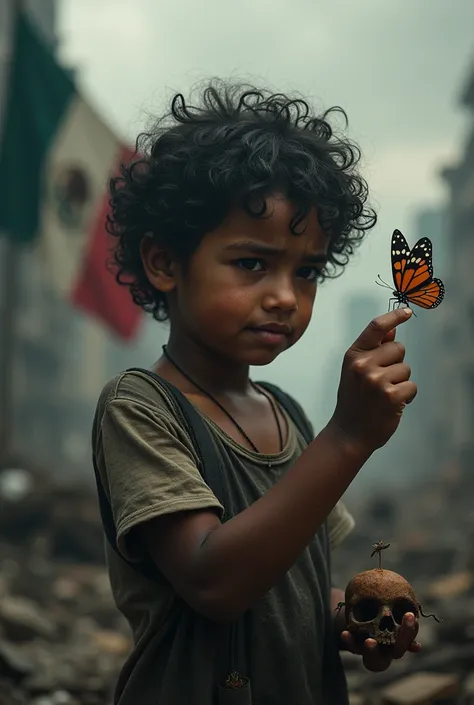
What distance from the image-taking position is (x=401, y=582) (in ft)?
5.82

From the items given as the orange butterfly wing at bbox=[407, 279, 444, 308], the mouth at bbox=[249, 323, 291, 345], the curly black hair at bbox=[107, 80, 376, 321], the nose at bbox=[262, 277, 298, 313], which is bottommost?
the mouth at bbox=[249, 323, 291, 345]

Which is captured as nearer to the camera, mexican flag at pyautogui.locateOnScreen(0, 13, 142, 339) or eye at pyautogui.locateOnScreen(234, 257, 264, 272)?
eye at pyautogui.locateOnScreen(234, 257, 264, 272)

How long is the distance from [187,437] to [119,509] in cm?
19

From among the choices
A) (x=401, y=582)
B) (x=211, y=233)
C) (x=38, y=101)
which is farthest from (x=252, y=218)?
(x=38, y=101)

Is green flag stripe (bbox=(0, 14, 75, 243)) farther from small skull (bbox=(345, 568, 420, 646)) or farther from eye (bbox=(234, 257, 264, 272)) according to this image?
small skull (bbox=(345, 568, 420, 646))

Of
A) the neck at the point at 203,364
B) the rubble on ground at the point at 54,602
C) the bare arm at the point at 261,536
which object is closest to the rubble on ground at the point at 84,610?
the rubble on ground at the point at 54,602

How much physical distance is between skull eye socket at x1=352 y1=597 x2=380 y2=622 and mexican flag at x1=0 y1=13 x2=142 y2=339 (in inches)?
283

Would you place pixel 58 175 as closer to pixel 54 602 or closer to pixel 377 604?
pixel 54 602

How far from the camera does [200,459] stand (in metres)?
1.73

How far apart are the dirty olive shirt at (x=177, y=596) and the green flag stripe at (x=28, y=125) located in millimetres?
7121

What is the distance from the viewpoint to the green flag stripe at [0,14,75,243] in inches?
337

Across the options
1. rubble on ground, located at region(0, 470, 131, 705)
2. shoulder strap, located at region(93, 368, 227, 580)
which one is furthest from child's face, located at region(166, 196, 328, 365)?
rubble on ground, located at region(0, 470, 131, 705)

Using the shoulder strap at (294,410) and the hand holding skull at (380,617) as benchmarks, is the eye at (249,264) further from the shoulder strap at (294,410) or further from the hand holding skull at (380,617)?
the hand holding skull at (380,617)

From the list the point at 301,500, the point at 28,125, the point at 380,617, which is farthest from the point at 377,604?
the point at 28,125
